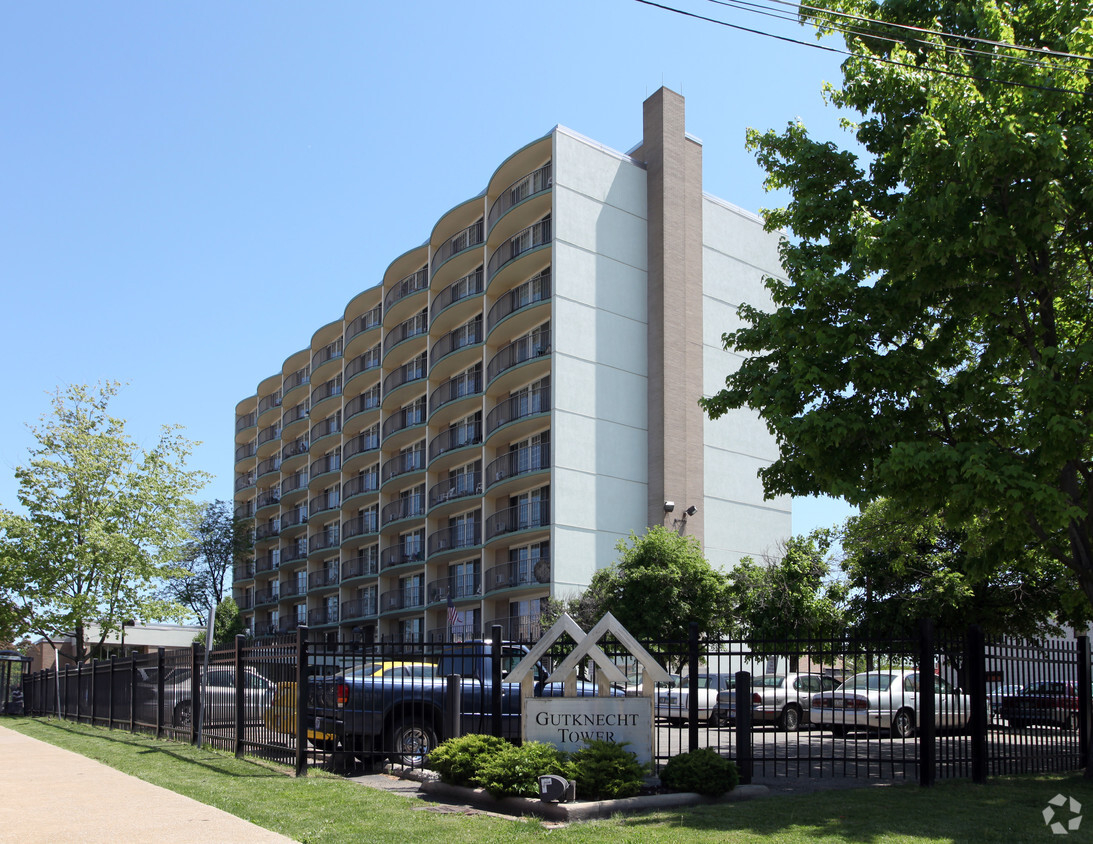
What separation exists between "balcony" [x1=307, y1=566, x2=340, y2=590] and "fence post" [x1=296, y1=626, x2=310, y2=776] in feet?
167

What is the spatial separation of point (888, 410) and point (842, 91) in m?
5.23

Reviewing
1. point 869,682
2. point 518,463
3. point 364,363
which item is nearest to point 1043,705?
point 869,682

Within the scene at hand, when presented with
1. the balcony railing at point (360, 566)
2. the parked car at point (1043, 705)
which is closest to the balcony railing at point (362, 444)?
the balcony railing at point (360, 566)

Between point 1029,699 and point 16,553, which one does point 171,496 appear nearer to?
point 16,553

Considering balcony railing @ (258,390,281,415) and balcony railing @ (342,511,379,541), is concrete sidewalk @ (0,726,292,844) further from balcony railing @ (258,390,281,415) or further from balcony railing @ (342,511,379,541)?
balcony railing @ (258,390,281,415)

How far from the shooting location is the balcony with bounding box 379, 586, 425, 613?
5359 centimetres

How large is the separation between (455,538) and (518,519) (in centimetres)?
660

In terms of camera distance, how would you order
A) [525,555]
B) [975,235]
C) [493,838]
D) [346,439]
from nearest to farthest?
[493,838] → [975,235] → [525,555] → [346,439]

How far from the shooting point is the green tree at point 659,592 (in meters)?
35.0

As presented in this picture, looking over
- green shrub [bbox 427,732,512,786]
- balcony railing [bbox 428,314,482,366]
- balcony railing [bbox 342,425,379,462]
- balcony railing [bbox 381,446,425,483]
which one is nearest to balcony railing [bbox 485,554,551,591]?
balcony railing [bbox 381,446,425,483]

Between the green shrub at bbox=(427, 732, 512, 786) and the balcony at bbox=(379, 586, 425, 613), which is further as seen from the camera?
the balcony at bbox=(379, 586, 425, 613)

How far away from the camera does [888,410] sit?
1459cm

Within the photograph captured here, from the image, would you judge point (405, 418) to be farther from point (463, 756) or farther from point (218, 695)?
point (463, 756)

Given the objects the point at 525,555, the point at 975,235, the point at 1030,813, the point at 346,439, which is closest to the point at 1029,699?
the point at 1030,813
